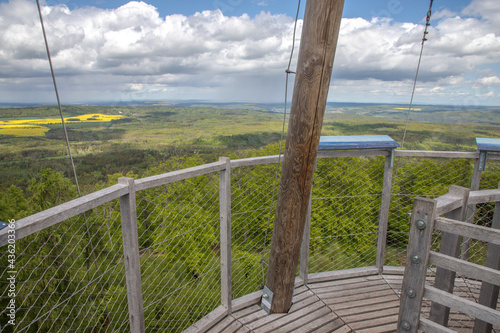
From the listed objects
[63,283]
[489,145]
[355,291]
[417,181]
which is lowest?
[63,283]

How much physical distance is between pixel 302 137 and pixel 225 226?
0.83m

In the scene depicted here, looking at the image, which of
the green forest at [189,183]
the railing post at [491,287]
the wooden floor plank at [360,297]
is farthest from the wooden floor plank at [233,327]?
the green forest at [189,183]

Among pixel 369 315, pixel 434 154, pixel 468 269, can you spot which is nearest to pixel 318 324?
pixel 369 315

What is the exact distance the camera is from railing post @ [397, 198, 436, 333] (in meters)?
1.20

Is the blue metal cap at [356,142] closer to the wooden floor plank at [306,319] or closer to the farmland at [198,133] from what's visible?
the wooden floor plank at [306,319]

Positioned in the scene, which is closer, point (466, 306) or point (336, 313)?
point (466, 306)

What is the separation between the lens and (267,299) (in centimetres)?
233

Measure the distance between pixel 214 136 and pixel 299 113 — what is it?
48.9 ft

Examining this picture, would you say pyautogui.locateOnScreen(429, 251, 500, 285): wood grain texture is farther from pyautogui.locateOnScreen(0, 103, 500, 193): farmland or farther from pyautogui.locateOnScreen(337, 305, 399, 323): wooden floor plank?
pyautogui.locateOnScreen(0, 103, 500, 193): farmland

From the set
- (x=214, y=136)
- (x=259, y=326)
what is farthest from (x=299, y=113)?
(x=214, y=136)

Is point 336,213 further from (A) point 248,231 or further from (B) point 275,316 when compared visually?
(B) point 275,316

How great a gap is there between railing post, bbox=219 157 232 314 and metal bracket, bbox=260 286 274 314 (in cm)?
27

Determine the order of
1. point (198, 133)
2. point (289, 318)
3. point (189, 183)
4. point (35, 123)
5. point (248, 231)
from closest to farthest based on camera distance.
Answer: point (289, 318) < point (35, 123) < point (189, 183) < point (248, 231) < point (198, 133)

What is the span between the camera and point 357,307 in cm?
244
